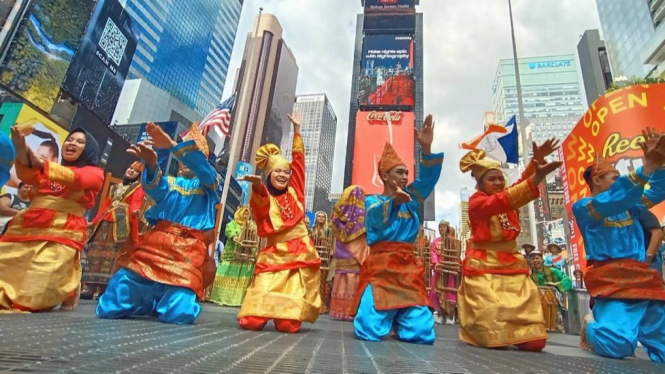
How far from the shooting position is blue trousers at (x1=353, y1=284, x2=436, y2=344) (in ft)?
9.69

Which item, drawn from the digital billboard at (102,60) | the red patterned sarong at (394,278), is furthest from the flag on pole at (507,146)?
the digital billboard at (102,60)

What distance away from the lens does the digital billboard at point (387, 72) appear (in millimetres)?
32219

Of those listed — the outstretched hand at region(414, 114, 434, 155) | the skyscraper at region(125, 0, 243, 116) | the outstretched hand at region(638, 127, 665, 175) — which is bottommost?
the outstretched hand at region(638, 127, 665, 175)

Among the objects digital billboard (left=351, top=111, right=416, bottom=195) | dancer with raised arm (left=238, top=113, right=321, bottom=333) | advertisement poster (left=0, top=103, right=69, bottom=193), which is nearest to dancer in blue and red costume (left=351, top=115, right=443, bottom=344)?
dancer with raised arm (left=238, top=113, right=321, bottom=333)

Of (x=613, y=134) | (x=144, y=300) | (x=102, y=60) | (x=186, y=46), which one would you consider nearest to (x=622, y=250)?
(x=144, y=300)

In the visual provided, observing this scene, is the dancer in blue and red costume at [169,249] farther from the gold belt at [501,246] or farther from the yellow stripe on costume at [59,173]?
the gold belt at [501,246]

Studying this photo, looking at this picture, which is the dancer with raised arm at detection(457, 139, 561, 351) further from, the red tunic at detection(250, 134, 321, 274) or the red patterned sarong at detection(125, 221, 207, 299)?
the red patterned sarong at detection(125, 221, 207, 299)

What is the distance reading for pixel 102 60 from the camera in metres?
21.9

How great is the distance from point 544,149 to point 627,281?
4.05 ft

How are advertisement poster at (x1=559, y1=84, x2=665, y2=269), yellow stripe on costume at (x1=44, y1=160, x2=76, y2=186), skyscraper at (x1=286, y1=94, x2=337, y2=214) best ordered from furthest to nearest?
skyscraper at (x1=286, y1=94, x2=337, y2=214)
advertisement poster at (x1=559, y1=84, x2=665, y2=269)
yellow stripe on costume at (x1=44, y1=160, x2=76, y2=186)

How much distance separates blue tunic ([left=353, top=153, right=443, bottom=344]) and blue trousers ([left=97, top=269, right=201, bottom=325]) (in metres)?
1.46

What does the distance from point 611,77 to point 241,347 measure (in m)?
36.5

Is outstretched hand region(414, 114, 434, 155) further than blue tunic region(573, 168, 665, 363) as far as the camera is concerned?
Yes

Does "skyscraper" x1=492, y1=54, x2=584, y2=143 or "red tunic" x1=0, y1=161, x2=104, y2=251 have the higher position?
"skyscraper" x1=492, y1=54, x2=584, y2=143
